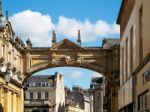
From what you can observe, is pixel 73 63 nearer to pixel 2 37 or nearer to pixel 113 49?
pixel 113 49

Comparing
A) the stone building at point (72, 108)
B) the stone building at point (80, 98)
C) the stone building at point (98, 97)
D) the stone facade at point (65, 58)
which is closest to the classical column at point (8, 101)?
the stone facade at point (65, 58)

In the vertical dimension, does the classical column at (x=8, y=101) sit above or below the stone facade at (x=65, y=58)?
below

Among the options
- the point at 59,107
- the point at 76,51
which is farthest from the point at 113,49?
the point at 59,107

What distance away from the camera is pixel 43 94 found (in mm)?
110438

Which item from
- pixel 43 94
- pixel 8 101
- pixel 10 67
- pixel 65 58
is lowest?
pixel 8 101

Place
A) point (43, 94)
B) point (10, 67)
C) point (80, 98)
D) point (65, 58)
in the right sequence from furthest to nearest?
point (80, 98)
point (43, 94)
point (65, 58)
point (10, 67)

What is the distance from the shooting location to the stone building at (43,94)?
4161 inches

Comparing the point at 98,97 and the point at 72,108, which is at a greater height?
the point at 98,97

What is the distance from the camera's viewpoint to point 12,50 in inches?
Result: 2085

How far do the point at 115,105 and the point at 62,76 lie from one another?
67.7 meters

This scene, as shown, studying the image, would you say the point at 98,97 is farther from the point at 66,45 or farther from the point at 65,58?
the point at 65,58

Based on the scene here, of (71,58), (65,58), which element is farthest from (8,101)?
(71,58)

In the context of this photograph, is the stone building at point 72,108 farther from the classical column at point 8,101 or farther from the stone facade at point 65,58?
the classical column at point 8,101

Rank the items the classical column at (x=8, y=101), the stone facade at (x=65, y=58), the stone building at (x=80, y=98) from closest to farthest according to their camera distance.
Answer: the classical column at (x=8, y=101)
the stone facade at (x=65, y=58)
the stone building at (x=80, y=98)
